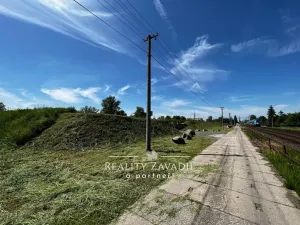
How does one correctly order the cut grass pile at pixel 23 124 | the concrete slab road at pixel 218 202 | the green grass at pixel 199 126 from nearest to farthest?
the concrete slab road at pixel 218 202 < the cut grass pile at pixel 23 124 < the green grass at pixel 199 126

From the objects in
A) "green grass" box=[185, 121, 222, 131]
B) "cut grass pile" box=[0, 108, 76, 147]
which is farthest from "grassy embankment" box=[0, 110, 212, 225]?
"green grass" box=[185, 121, 222, 131]

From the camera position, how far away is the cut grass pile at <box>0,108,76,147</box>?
14102mm

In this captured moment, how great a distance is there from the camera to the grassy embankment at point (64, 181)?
4543mm

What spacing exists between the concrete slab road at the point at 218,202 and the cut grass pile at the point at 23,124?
12.5 meters

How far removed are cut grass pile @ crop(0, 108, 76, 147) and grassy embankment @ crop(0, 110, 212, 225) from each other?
4.6 inches

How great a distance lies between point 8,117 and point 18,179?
15.7 meters

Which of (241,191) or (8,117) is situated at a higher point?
(8,117)

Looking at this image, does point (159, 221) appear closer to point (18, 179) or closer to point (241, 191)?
point (241, 191)

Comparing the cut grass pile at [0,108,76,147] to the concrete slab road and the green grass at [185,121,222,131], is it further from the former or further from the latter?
the green grass at [185,121,222,131]

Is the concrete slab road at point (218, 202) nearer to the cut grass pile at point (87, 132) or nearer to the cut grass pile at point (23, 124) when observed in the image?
the cut grass pile at point (87, 132)

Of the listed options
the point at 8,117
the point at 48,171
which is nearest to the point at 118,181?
the point at 48,171

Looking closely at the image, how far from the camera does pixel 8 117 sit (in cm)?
1947

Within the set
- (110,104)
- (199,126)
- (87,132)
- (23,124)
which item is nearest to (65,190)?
(87,132)

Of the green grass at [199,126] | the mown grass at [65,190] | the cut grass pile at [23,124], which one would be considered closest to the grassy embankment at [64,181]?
the mown grass at [65,190]
